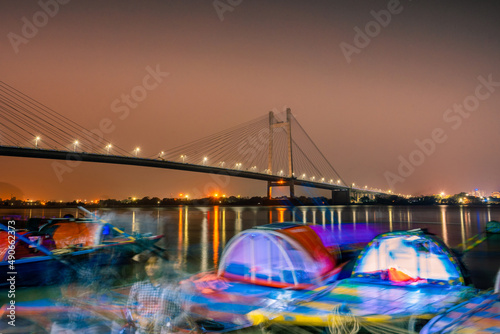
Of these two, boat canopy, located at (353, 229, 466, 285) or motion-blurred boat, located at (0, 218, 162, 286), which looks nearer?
boat canopy, located at (353, 229, 466, 285)

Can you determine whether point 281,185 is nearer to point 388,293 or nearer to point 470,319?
point 388,293

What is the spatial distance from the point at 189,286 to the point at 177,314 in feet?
5.84

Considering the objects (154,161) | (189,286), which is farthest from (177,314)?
(154,161)

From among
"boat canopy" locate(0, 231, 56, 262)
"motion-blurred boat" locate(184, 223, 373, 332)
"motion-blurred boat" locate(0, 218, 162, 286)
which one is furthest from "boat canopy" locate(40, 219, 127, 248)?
"motion-blurred boat" locate(184, 223, 373, 332)

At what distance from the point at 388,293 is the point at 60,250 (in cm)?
731

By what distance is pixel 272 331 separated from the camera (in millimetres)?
3824

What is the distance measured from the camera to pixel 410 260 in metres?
5.23

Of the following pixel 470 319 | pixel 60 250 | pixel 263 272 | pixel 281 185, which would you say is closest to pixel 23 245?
pixel 60 250

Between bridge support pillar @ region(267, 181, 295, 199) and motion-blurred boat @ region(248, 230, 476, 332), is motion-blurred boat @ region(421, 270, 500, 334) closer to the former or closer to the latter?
motion-blurred boat @ region(248, 230, 476, 332)

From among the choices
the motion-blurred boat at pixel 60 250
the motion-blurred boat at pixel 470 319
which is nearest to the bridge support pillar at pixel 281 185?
the motion-blurred boat at pixel 60 250

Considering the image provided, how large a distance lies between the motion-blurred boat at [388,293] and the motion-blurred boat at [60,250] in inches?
212

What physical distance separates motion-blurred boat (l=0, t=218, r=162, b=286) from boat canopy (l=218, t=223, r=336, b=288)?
4.15 metres

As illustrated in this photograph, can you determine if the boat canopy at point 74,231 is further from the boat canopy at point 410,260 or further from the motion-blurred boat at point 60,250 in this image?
the boat canopy at point 410,260

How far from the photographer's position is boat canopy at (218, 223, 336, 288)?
5.34 meters
